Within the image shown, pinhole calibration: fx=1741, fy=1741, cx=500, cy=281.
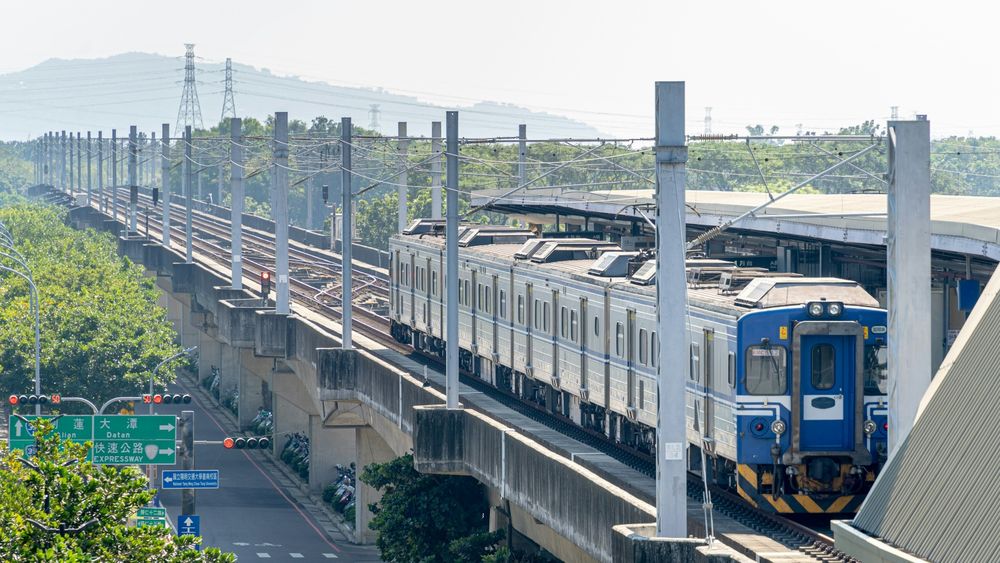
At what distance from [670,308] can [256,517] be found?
39382 mm

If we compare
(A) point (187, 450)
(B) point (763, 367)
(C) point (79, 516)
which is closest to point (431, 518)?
(A) point (187, 450)

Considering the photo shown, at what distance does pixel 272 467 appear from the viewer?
233 feet

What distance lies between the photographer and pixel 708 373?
25.7m

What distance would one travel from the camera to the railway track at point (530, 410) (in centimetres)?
2311

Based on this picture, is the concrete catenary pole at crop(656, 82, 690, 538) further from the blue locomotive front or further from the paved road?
the paved road

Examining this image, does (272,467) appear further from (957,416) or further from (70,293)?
(957,416)

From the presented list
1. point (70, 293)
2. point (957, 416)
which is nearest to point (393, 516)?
point (957, 416)

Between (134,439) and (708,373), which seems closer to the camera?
(708,373)

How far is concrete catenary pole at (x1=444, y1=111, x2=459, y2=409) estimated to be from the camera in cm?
3400

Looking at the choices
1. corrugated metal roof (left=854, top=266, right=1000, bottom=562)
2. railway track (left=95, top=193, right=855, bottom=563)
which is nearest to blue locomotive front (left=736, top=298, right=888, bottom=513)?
railway track (left=95, top=193, right=855, bottom=563)

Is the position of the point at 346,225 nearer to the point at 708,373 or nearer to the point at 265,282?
the point at 265,282

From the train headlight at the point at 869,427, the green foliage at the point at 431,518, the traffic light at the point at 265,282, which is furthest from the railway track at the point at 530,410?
the traffic light at the point at 265,282

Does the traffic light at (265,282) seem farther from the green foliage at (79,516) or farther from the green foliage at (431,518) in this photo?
the green foliage at (79,516)

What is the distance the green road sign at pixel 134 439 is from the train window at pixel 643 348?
16090 mm
